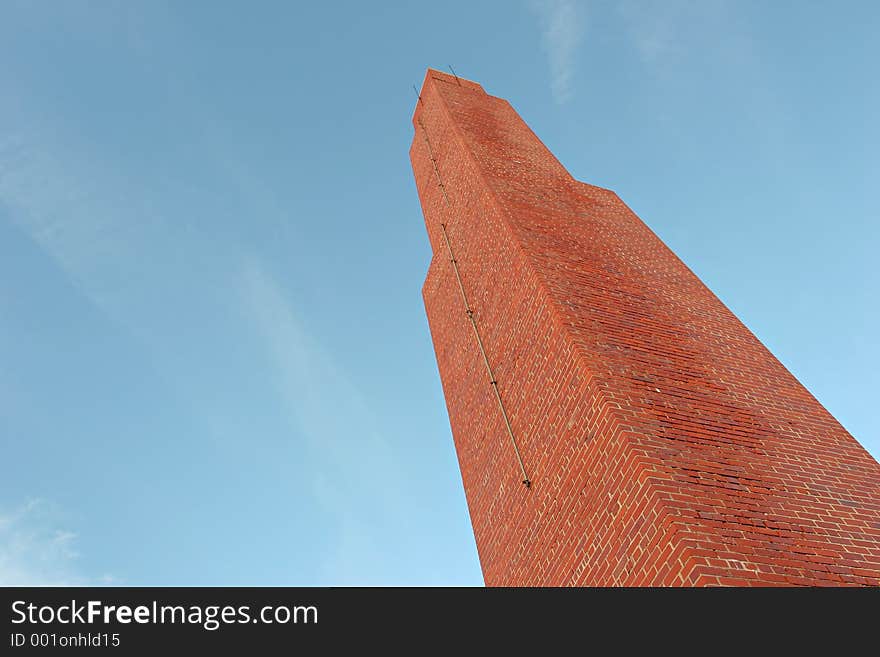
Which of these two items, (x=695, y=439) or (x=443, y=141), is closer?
(x=695, y=439)

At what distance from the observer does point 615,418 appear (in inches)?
184

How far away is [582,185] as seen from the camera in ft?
31.7

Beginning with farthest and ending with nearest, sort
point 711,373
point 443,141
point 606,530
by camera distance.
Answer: point 443,141 → point 711,373 → point 606,530

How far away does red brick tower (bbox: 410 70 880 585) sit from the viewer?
13.7ft

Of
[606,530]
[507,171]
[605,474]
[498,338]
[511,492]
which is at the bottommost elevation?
[606,530]

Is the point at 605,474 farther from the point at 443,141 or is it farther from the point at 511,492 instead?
the point at 443,141

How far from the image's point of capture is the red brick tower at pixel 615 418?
4.17 metres

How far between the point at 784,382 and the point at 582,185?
180 inches
